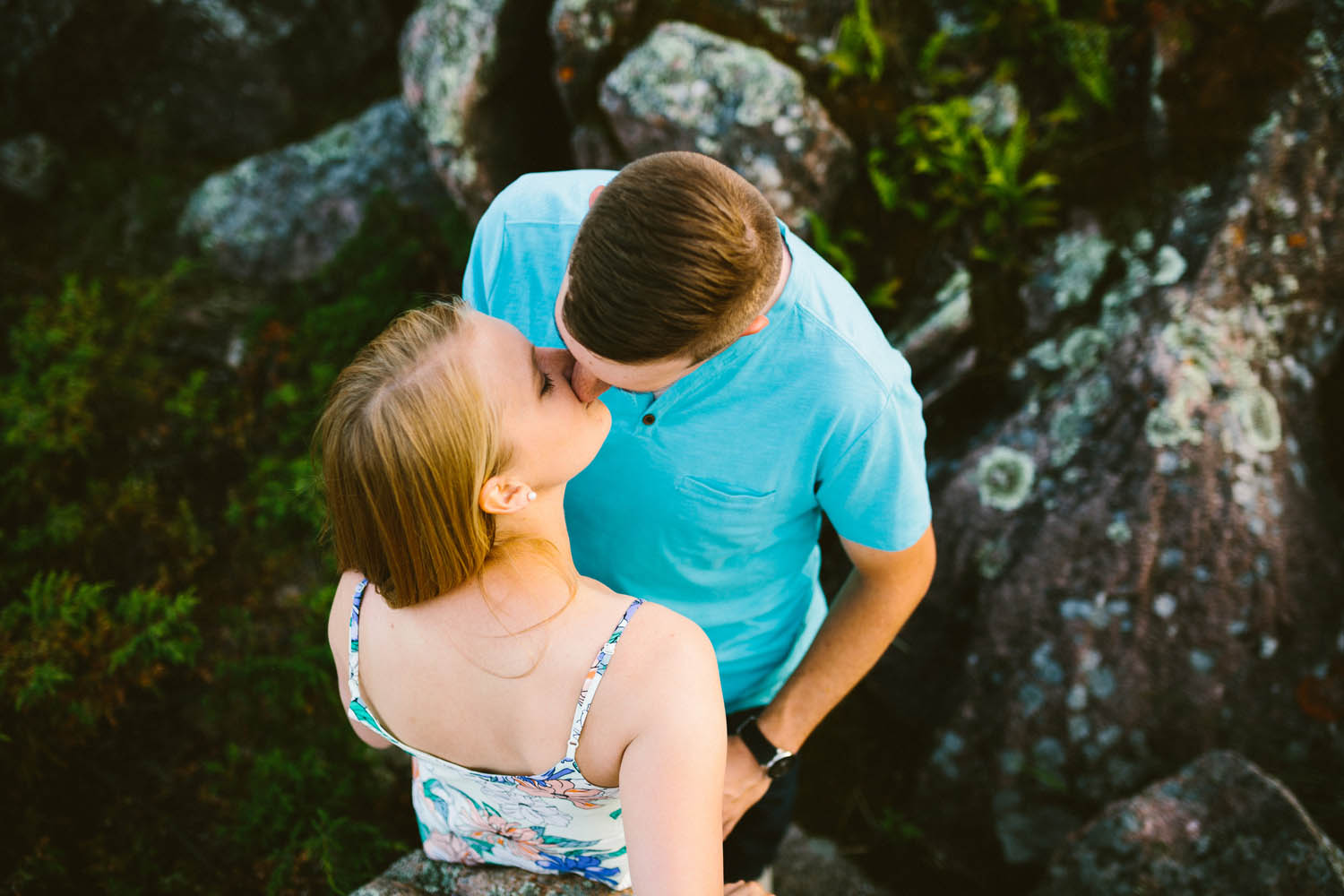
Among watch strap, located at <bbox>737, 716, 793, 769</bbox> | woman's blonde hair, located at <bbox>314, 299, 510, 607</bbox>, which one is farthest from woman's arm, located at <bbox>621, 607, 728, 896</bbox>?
watch strap, located at <bbox>737, 716, 793, 769</bbox>

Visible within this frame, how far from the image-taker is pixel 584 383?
2.21 meters

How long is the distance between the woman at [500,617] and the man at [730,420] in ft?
0.92

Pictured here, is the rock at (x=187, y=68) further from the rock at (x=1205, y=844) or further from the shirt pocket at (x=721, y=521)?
the rock at (x=1205, y=844)

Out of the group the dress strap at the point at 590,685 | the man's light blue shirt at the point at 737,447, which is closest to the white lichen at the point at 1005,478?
the man's light blue shirt at the point at 737,447

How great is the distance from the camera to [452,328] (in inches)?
82.1

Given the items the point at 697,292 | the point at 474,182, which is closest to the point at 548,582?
the point at 697,292

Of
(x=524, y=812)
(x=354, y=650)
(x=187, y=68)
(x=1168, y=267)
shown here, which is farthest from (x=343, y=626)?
(x=187, y=68)

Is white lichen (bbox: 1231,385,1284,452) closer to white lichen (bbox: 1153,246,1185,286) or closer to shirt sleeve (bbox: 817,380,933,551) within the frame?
white lichen (bbox: 1153,246,1185,286)

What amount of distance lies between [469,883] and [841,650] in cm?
154

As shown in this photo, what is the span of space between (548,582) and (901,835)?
2.93 m

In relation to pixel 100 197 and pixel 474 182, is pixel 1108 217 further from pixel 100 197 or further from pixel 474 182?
pixel 100 197

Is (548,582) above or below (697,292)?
below

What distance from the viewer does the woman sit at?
188cm

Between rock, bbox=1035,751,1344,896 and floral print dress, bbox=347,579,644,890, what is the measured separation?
1.95 m
